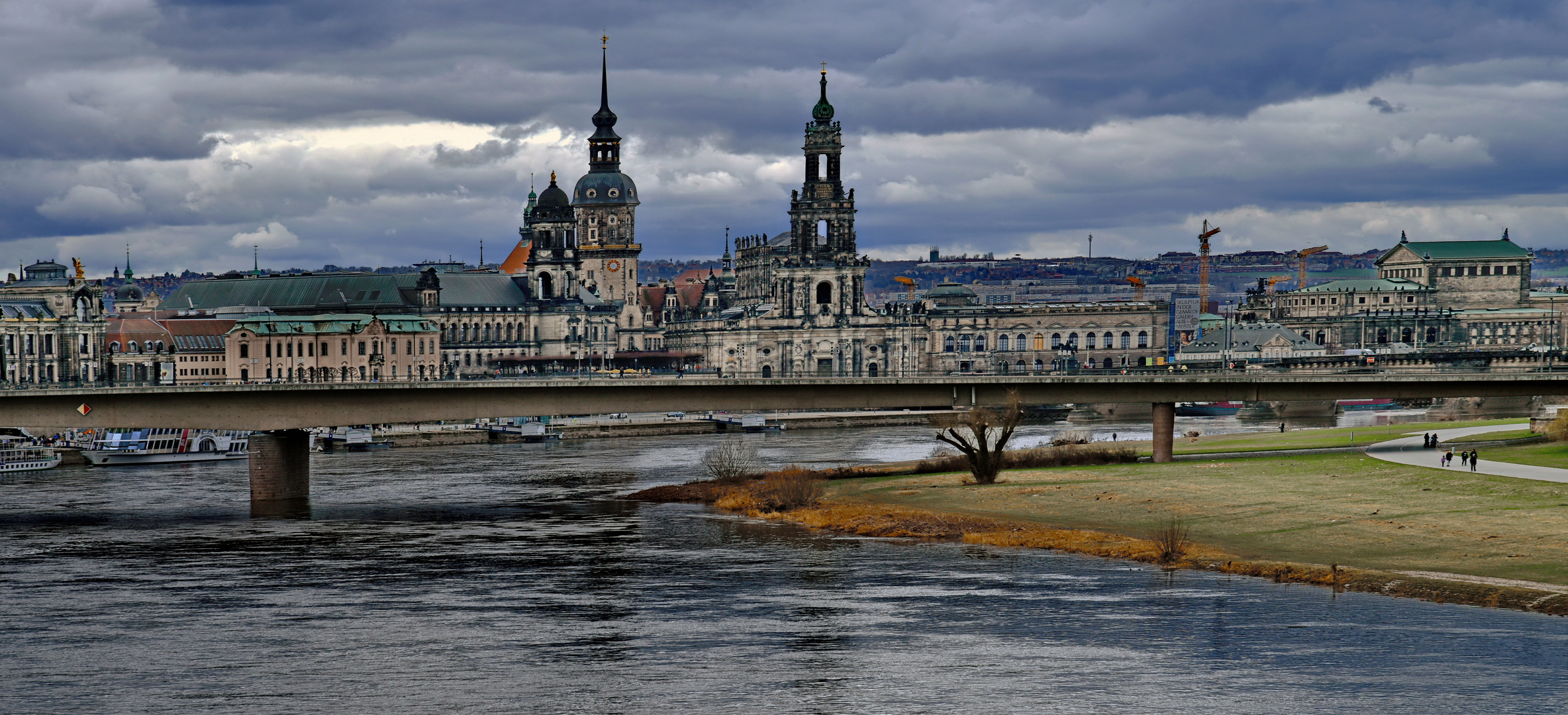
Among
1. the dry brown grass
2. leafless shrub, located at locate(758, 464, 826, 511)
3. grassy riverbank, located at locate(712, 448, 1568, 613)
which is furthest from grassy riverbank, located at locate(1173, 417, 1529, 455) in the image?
the dry brown grass

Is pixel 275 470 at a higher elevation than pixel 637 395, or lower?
lower

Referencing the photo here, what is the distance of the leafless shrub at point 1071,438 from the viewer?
113562 mm

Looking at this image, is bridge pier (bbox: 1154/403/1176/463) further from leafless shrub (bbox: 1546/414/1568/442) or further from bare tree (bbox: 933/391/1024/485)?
leafless shrub (bbox: 1546/414/1568/442)

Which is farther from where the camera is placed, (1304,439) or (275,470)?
(1304,439)

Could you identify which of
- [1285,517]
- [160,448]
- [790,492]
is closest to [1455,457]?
[1285,517]

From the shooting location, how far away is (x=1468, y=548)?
203 ft

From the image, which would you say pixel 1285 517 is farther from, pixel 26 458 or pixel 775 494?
pixel 26 458

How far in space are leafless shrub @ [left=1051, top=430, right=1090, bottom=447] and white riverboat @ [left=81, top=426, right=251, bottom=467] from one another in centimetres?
5899

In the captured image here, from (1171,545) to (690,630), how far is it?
20.4 m

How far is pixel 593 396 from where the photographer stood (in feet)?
308

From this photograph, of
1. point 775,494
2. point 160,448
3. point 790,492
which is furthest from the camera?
point 160,448

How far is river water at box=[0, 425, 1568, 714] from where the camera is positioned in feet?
152

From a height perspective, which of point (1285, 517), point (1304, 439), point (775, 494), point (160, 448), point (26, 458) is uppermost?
point (1304, 439)

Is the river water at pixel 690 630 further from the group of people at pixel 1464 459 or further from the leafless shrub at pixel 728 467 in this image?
the group of people at pixel 1464 459
